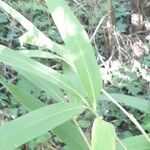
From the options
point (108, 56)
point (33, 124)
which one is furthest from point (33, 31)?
point (108, 56)

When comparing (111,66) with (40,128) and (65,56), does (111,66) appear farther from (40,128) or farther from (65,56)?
(40,128)

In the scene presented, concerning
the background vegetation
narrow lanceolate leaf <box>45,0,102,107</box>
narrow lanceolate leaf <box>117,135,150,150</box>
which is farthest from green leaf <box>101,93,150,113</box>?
the background vegetation

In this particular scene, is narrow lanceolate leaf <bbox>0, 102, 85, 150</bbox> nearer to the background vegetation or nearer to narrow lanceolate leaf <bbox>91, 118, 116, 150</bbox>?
narrow lanceolate leaf <bbox>91, 118, 116, 150</bbox>

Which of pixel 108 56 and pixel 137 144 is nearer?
pixel 137 144

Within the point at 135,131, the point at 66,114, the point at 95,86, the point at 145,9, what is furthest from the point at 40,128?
the point at 145,9

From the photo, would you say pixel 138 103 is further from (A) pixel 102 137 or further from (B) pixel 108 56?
(B) pixel 108 56

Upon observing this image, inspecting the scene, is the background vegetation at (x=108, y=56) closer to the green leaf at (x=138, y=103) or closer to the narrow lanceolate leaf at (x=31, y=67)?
the green leaf at (x=138, y=103)
